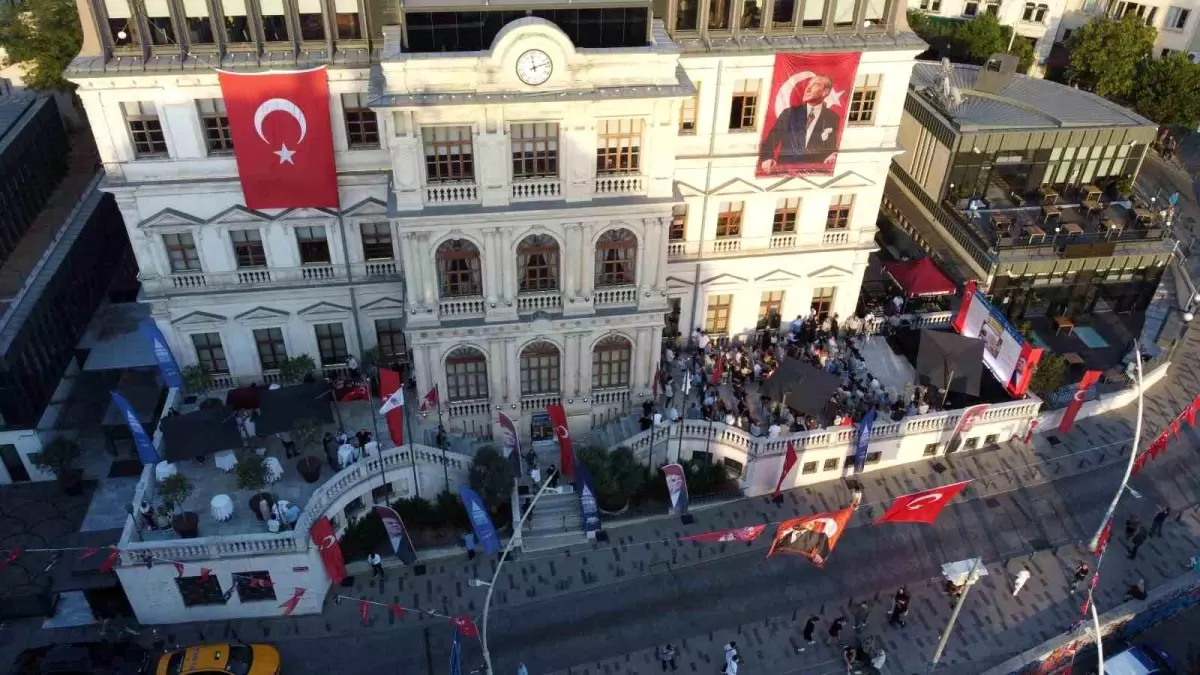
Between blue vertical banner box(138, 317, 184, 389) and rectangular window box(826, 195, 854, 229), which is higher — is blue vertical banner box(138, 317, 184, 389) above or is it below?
below

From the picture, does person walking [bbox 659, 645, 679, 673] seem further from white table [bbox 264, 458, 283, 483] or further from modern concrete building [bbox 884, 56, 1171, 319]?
modern concrete building [bbox 884, 56, 1171, 319]

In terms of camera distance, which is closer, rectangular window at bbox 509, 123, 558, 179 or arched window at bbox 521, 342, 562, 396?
rectangular window at bbox 509, 123, 558, 179

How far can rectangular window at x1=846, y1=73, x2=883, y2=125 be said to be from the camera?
1962 inches

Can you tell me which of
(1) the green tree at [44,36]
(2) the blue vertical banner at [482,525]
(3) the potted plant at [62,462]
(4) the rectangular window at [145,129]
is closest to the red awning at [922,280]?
(2) the blue vertical banner at [482,525]

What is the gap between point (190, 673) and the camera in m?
40.2

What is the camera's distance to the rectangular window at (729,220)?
52344 mm

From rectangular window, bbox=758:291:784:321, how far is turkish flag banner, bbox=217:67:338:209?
82.9 feet

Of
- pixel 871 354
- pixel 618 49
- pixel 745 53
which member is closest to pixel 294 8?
pixel 618 49

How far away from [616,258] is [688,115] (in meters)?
9.07

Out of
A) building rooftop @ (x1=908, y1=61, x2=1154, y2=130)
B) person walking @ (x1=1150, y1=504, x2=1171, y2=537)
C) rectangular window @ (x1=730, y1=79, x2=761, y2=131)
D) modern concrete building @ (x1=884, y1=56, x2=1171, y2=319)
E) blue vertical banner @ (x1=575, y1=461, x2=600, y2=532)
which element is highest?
rectangular window @ (x1=730, y1=79, x2=761, y2=131)

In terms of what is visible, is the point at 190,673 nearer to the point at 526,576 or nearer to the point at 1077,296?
the point at 526,576

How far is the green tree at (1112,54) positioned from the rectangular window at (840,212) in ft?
144

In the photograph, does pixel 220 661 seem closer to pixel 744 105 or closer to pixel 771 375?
pixel 771 375

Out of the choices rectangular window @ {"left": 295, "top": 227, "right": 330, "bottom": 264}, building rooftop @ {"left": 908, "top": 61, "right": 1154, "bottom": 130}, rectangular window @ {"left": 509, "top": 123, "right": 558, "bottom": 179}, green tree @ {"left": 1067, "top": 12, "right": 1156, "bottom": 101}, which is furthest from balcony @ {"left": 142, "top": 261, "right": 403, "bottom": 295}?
green tree @ {"left": 1067, "top": 12, "right": 1156, "bottom": 101}
